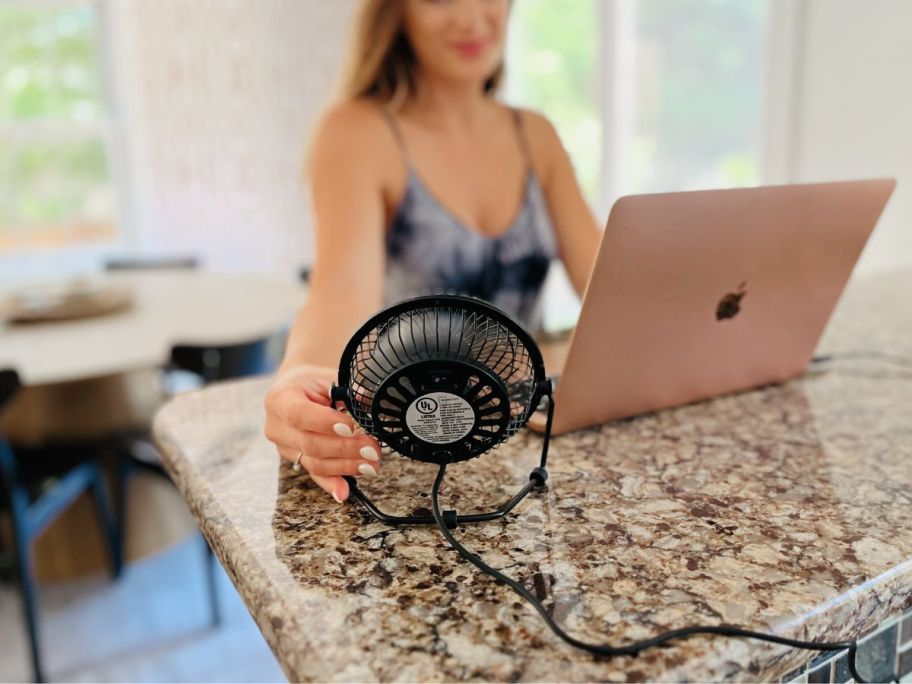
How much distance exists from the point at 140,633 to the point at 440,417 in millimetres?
1974

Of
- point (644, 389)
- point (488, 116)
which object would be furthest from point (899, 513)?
point (488, 116)

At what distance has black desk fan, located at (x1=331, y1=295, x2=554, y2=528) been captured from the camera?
0.59 meters

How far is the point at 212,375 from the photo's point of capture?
83.2 inches

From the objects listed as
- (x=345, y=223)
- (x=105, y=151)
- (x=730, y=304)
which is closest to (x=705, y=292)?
(x=730, y=304)

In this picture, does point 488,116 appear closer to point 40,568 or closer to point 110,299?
point 110,299

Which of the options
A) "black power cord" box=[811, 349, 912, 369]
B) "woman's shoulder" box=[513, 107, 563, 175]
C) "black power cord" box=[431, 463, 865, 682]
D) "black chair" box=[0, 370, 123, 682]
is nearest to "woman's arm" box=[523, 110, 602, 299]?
"woman's shoulder" box=[513, 107, 563, 175]

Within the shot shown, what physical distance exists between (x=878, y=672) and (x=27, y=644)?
7.24 ft

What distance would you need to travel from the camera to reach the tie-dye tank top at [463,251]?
4.25 feet

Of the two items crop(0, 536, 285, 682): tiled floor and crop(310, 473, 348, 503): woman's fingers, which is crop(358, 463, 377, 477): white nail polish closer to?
crop(310, 473, 348, 503): woman's fingers

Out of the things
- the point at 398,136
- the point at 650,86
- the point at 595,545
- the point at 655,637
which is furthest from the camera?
the point at 650,86

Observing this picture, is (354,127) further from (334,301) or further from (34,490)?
(34,490)

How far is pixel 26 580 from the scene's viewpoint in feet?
6.36

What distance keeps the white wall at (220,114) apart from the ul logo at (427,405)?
14.1 feet

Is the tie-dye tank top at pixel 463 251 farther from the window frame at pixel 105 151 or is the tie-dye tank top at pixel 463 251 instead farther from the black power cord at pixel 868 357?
the window frame at pixel 105 151
